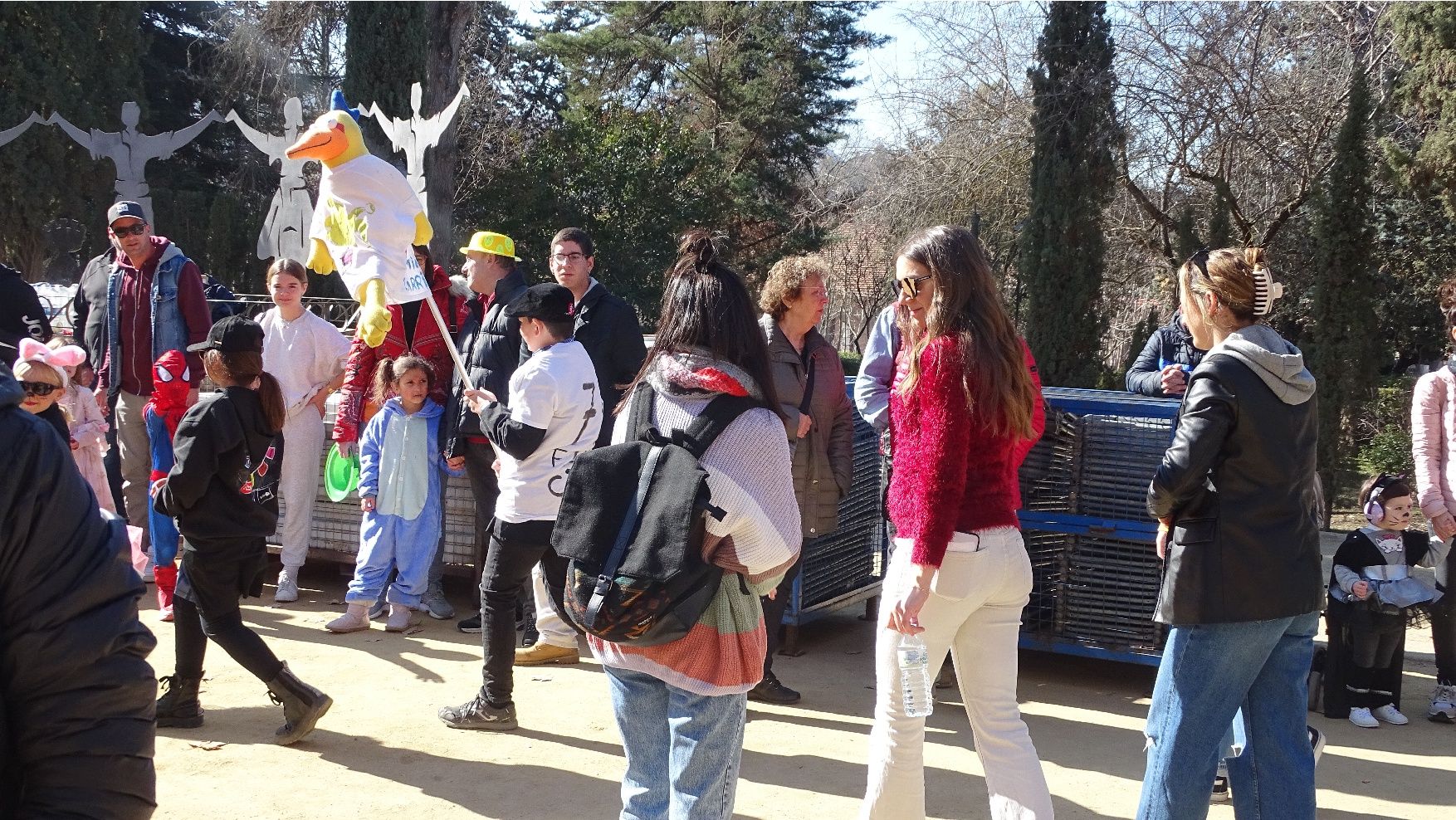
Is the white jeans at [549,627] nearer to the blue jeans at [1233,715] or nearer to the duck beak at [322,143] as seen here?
the duck beak at [322,143]

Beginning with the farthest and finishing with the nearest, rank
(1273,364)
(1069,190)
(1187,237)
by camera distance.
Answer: (1069,190) < (1187,237) < (1273,364)

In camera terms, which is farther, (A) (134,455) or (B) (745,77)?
(B) (745,77)

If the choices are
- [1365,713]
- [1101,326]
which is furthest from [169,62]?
[1365,713]

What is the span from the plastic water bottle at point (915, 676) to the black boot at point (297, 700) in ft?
8.18

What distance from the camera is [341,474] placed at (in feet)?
23.3

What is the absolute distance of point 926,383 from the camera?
343 centimetres

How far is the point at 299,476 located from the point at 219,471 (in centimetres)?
283

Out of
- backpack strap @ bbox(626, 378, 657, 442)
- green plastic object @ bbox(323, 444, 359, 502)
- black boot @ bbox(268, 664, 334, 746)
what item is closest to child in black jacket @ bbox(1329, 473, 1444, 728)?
backpack strap @ bbox(626, 378, 657, 442)

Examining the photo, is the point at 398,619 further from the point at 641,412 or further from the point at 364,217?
the point at 641,412

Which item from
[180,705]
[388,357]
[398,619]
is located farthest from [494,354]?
[180,705]

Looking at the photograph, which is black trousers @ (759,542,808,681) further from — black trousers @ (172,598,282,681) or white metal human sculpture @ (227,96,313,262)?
white metal human sculpture @ (227,96,313,262)

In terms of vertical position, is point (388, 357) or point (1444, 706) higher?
point (388, 357)

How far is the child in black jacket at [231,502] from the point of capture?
15.0 ft

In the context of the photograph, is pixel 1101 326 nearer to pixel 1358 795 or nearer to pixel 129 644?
pixel 1358 795
